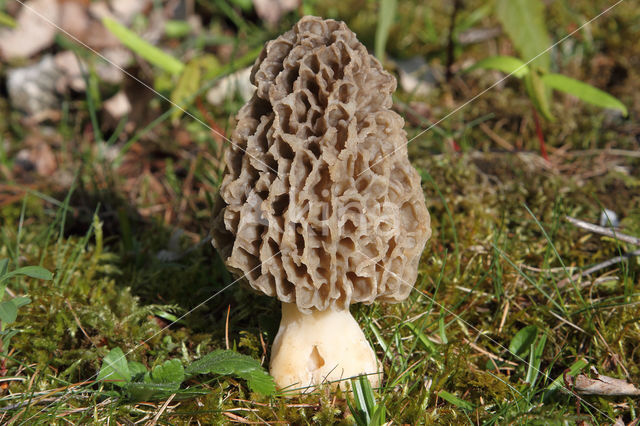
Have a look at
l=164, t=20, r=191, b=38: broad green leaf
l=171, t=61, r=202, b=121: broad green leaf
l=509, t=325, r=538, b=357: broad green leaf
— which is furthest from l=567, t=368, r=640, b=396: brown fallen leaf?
l=164, t=20, r=191, b=38: broad green leaf

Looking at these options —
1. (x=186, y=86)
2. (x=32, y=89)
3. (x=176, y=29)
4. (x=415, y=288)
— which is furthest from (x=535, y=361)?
(x=176, y=29)

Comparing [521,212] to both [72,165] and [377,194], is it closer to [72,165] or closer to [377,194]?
[377,194]

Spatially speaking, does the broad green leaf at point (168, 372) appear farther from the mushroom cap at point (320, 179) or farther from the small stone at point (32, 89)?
the small stone at point (32, 89)

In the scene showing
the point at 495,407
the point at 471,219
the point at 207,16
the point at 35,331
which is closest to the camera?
the point at 495,407

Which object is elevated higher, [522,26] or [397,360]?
[522,26]

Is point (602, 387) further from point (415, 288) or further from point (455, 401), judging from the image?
point (415, 288)

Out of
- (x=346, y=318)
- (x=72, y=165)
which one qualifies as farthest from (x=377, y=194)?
(x=72, y=165)

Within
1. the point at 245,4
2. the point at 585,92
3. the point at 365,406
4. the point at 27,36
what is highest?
the point at 245,4
